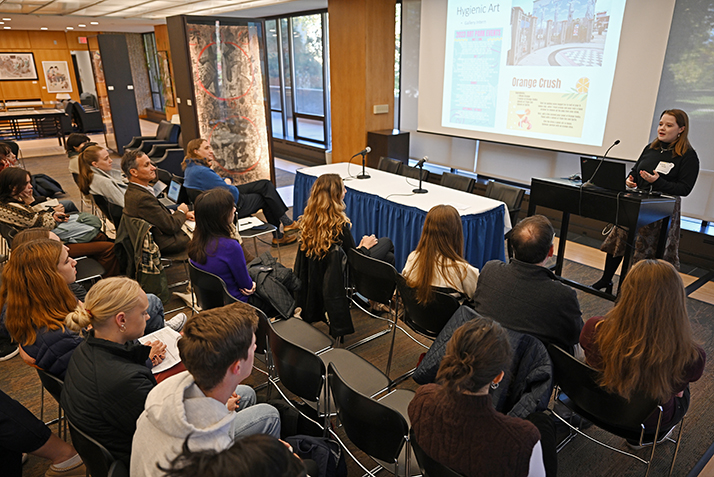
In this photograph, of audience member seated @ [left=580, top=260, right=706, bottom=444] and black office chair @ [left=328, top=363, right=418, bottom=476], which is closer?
black office chair @ [left=328, top=363, right=418, bottom=476]

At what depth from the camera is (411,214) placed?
3.61 meters

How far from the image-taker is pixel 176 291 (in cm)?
398

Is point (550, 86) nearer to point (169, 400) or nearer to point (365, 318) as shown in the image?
point (365, 318)

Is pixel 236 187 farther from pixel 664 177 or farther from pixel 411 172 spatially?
pixel 664 177

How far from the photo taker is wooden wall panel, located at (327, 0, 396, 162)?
6141 mm

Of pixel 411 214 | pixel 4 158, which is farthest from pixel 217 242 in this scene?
pixel 4 158

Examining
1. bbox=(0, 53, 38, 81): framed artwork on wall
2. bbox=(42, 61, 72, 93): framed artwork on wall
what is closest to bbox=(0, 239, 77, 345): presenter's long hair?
bbox=(0, 53, 38, 81): framed artwork on wall

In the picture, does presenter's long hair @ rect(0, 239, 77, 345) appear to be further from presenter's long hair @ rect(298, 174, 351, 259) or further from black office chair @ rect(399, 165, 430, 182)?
black office chair @ rect(399, 165, 430, 182)

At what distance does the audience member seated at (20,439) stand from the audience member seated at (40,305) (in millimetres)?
175

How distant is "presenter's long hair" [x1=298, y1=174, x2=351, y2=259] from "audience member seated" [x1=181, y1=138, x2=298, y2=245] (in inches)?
45.3

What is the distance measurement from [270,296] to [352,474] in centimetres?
107

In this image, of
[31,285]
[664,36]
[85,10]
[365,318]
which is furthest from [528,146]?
[85,10]

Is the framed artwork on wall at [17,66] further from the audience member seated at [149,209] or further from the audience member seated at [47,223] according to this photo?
the audience member seated at [149,209]

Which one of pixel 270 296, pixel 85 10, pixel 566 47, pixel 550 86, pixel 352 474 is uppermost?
pixel 85 10
